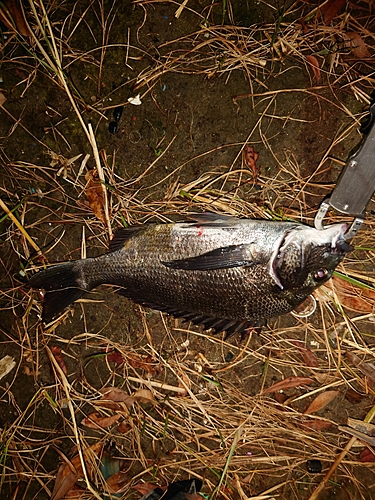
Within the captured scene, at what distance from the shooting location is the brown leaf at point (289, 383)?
3.14 meters

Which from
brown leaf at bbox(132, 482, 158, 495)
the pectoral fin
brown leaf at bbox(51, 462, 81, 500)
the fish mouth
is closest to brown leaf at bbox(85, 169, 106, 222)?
the pectoral fin

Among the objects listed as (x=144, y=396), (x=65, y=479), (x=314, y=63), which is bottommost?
(x=65, y=479)

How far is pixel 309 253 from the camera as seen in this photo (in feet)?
8.25

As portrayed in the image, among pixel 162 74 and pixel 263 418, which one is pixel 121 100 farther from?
pixel 263 418

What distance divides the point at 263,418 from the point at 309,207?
1.90 m

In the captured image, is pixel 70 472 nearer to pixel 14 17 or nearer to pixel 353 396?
pixel 353 396

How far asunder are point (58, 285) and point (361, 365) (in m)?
2.67

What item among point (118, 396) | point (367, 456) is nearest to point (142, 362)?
point (118, 396)

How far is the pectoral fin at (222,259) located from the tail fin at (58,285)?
97cm

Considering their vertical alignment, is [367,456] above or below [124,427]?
above

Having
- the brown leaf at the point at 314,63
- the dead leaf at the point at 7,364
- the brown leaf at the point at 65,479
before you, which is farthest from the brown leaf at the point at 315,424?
the brown leaf at the point at 314,63

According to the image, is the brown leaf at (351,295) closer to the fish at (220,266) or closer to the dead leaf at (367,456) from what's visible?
the fish at (220,266)

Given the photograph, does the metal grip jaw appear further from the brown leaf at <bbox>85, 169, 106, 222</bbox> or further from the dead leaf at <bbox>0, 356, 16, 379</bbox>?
the dead leaf at <bbox>0, 356, 16, 379</bbox>

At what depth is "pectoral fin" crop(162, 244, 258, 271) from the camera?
2.53 meters
